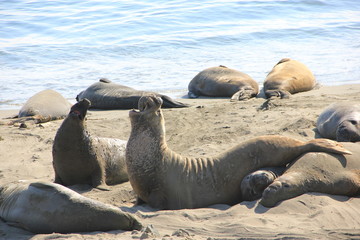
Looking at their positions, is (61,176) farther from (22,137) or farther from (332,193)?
(332,193)

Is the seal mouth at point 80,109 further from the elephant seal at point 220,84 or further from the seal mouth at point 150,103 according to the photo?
the elephant seal at point 220,84

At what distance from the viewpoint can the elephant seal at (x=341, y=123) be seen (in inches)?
265

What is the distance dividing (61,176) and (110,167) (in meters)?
0.61

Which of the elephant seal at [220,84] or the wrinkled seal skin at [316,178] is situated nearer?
the wrinkled seal skin at [316,178]

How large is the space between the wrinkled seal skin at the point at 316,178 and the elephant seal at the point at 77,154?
85.5 inches

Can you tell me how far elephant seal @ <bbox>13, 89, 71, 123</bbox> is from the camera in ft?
30.7

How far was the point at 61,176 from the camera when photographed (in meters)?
6.23

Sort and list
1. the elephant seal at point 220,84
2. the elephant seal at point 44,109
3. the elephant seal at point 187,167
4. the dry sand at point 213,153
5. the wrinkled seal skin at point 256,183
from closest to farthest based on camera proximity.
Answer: the dry sand at point 213,153, the wrinkled seal skin at point 256,183, the elephant seal at point 187,167, the elephant seal at point 44,109, the elephant seal at point 220,84

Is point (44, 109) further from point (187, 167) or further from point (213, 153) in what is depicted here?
point (187, 167)

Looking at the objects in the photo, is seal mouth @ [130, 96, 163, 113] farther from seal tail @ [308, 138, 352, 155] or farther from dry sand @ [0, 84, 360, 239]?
seal tail @ [308, 138, 352, 155]

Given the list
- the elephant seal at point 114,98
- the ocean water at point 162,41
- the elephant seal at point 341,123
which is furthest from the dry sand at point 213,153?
the ocean water at point 162,41

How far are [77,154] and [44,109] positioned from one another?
3.58 meters

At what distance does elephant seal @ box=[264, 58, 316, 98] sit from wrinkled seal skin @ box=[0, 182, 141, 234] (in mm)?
6212

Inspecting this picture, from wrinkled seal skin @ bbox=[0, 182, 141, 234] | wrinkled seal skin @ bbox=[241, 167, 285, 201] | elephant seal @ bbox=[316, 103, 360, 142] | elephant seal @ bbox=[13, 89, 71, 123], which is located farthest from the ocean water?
wrinkled seal skin @ bbox=[0, 182, 141, 234]
